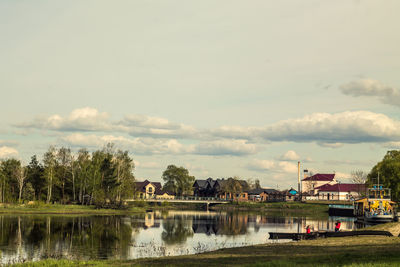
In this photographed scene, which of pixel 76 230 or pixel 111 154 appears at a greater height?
pixel 111 154

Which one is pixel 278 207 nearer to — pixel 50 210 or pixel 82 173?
pixel 82 173

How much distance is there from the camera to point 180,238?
62.6 meters

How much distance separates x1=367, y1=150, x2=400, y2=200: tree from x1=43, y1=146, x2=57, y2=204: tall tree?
264 ft

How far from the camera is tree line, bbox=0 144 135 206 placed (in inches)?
4532

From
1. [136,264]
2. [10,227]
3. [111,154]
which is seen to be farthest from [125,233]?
[111,154]

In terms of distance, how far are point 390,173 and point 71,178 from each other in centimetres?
8155

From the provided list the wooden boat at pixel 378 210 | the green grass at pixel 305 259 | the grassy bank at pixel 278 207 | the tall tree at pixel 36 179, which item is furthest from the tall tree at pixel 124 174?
the green grass at pixel 305 259

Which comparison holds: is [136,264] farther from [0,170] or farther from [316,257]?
[0,170]

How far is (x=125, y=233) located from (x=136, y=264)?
121ft

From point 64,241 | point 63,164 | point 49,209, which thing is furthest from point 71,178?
point 64,241

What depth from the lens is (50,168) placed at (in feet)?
393

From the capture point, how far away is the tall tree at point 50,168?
117 metres

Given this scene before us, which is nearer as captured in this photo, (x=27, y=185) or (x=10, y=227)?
(x=10, y=227)

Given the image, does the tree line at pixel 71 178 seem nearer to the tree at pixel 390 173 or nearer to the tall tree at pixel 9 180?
the tall tree at pixel 9 180
